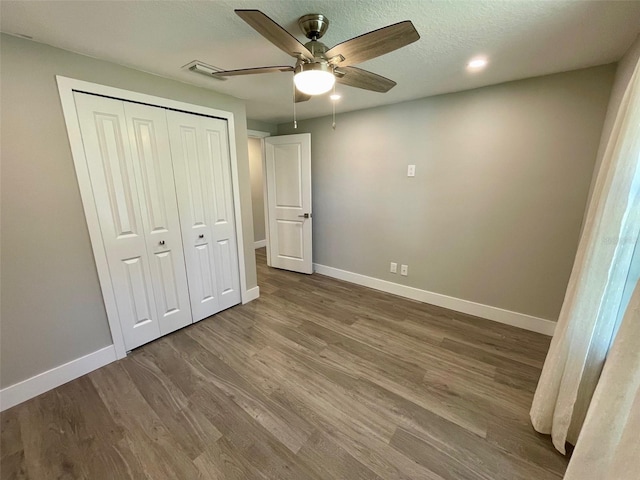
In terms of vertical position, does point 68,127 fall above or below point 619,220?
above

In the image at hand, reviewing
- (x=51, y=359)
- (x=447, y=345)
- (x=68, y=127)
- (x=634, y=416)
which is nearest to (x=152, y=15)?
(x=68, y=127)

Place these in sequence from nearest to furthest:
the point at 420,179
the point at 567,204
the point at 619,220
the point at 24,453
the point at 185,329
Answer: the point at 619,220 → the point at 24,453 → the point at 567,204 → the point at 185,329 → the point at 420,179

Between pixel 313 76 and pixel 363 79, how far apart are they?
452 millimetres

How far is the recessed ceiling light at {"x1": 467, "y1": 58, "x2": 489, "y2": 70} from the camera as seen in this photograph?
70.3 inches

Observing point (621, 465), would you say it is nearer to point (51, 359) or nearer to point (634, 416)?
point (634, 416)

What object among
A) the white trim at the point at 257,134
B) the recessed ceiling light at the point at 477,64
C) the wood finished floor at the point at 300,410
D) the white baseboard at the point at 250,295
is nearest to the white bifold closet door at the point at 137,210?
the wood finished floor at the point at 300,410

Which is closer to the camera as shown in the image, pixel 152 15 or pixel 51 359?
pixel 152 15

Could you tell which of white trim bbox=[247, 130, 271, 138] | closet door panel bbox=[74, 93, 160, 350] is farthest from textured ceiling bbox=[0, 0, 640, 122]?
white trim bbox=[247, 130, 271, 138]

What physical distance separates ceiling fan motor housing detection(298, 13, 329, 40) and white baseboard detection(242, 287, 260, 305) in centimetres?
249

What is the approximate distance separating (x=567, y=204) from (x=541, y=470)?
1948 millimetres

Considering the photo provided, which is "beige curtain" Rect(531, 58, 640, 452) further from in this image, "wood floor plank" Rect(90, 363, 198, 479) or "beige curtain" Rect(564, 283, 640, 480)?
"wood floor plank" Rect(90, 363, 198, 479)

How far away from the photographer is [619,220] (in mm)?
1099

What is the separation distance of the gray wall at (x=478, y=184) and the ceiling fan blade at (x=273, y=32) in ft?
6.30

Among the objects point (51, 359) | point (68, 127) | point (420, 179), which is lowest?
point (51, 359)
